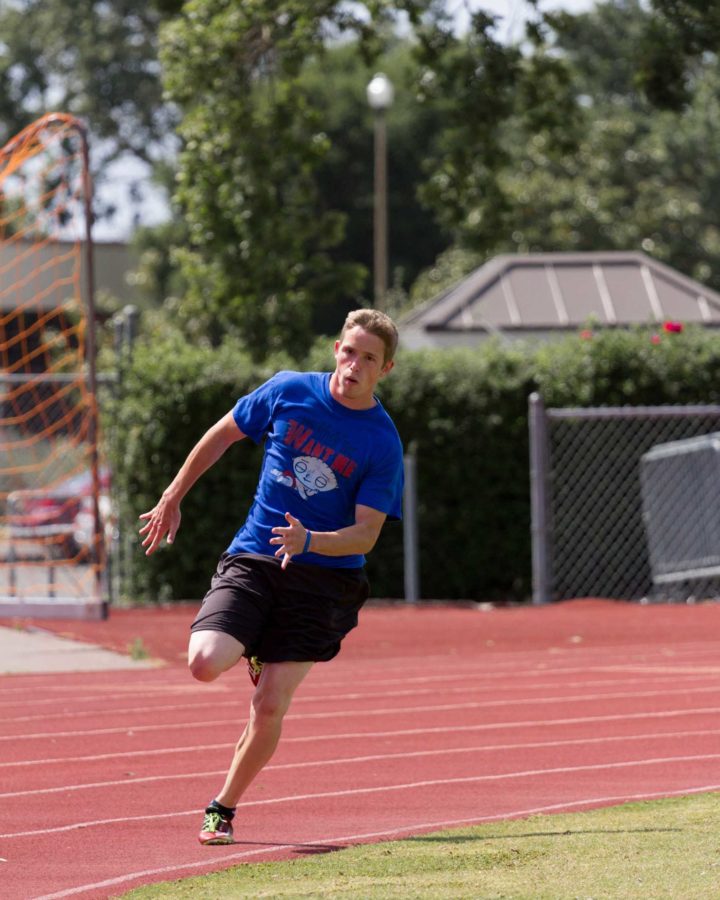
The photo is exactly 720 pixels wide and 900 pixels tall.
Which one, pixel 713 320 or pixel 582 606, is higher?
pixel 713 320

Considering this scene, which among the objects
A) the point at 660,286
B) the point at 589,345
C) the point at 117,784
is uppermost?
the point at 660,286

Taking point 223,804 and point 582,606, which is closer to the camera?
point 223,804

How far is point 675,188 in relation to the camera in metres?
54.5

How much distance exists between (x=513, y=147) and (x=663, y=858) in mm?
53422

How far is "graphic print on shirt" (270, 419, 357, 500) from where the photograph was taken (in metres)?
6.09

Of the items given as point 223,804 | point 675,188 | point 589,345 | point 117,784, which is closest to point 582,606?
point 589,345

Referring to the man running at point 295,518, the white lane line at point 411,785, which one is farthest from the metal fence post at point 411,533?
the man running at point 295,518

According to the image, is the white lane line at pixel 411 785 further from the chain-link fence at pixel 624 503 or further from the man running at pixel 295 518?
the chain-link fence at pixel 624 503

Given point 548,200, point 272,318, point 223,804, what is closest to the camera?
point 223,804

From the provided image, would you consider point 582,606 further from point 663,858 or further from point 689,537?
point 663,858

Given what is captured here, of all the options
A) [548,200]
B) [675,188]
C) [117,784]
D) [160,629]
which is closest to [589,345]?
[160,629]

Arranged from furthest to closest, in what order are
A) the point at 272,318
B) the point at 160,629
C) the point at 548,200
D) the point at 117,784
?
1. the point at 548,200
2. the point at 272,318
3. the point at 160,629
4. the point at 117,784

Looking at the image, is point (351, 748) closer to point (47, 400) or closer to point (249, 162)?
point (249, 162)

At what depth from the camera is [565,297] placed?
31812mm
